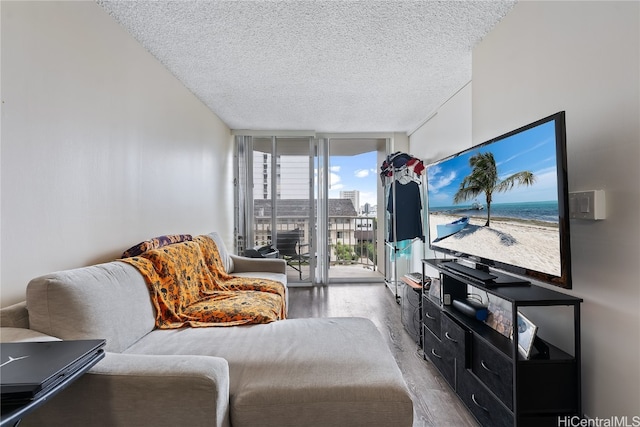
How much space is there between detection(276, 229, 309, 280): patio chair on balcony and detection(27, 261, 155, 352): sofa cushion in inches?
121

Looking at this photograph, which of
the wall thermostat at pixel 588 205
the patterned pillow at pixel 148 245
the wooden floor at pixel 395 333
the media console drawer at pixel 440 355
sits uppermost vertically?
the wall thermostat at pixel 588 205

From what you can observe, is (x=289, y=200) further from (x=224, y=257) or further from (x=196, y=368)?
(x=196, y=368)

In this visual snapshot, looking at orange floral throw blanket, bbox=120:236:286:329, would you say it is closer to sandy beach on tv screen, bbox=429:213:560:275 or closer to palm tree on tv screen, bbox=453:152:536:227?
sandy beach on tv screen, bbox=429:213:560:275

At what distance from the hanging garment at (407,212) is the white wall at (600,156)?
183 cm

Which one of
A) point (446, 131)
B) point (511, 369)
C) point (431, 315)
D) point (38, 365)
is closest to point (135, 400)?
point (38, 365)

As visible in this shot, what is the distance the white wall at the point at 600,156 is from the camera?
1.16m

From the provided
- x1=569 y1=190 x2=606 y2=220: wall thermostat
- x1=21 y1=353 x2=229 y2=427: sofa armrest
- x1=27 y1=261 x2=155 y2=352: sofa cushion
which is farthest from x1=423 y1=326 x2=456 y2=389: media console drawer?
x1=27 y1=261 x2=155 y2=352: sofa cushion

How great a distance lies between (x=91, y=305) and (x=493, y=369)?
189 centimetres

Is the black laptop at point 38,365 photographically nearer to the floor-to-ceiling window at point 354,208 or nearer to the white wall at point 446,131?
the white wall at point 446,131

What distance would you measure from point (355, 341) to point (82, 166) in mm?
1787

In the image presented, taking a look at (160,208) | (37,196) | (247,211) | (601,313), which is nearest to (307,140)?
(247,211)

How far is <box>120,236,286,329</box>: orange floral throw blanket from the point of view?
5.86 ft

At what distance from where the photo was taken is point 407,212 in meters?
3.49

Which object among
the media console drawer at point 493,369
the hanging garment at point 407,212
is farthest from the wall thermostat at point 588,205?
the hanging garment at point 407,212
